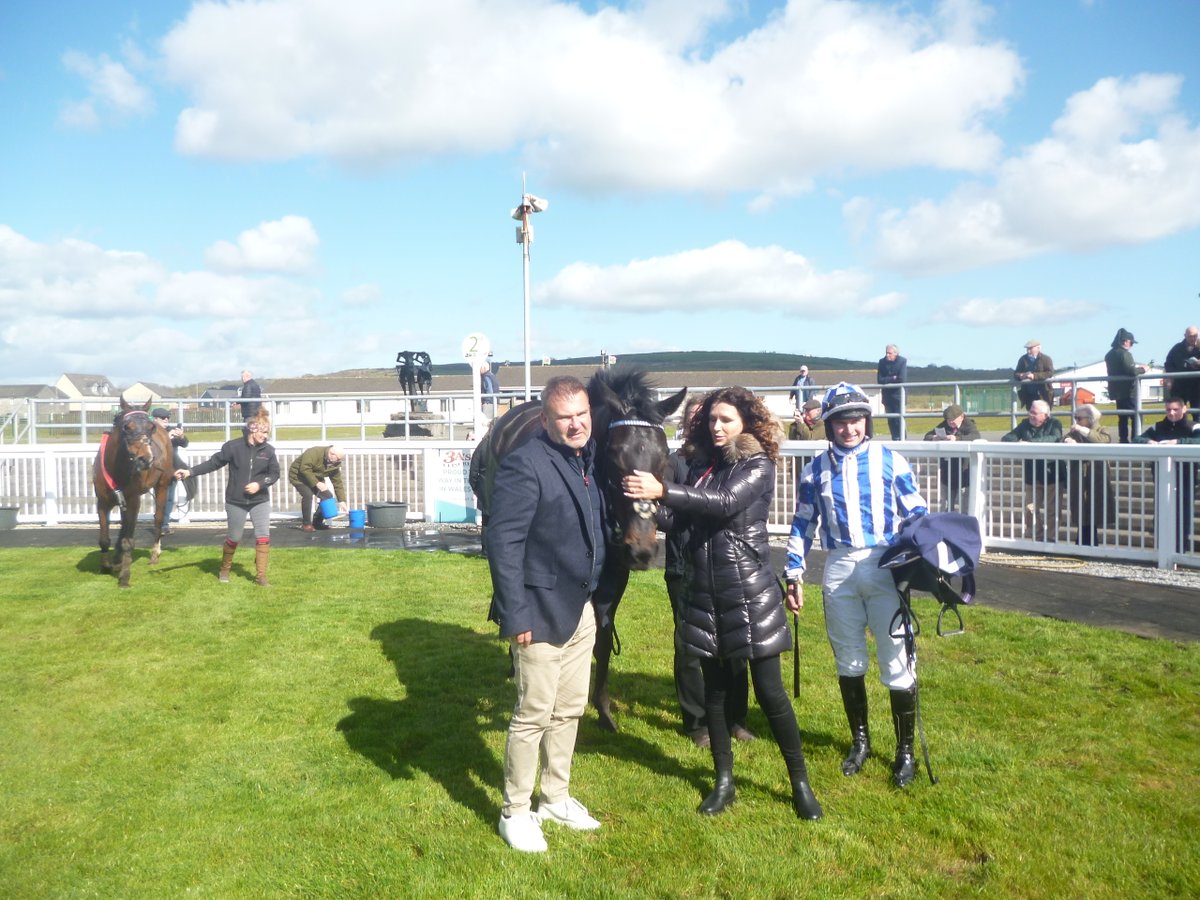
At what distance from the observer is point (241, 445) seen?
30.2 ft

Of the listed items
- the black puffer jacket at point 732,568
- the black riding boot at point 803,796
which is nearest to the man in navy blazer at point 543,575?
the black puffer jacket at point 732,568

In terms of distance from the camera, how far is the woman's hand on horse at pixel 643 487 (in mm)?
3730

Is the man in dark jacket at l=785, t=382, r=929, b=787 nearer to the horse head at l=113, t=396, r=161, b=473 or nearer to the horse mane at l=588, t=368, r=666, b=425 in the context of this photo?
the horse mane at l=588, t=368, r=666, b=425

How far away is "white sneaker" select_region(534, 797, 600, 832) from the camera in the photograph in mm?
3891

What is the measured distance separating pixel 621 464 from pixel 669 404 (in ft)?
1.98

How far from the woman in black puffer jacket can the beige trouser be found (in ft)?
1.61

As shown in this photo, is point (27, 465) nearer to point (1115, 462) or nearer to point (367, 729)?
point (367, 729)

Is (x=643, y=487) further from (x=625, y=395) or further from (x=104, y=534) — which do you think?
(x=104, y=534)

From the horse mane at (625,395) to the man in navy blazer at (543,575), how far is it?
0.54 metres

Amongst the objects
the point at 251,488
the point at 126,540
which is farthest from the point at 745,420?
the point at 126,540

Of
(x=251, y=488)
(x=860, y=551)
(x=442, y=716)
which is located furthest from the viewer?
(x=251, y=488)

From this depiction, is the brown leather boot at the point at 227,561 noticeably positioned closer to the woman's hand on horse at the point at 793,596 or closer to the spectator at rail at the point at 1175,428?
the woman's hand on horse at the point at 793,596

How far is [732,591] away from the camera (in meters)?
3.89

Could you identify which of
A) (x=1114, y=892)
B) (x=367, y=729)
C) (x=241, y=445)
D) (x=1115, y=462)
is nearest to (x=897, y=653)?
(x=1114, y=892)
